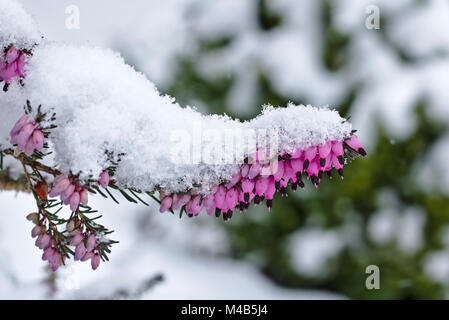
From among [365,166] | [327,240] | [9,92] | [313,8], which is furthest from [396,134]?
[9,92]

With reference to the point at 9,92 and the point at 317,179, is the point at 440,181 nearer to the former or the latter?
the point at 317,179

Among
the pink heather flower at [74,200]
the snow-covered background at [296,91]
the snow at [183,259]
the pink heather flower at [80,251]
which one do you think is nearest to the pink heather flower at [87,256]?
the pink heather flower at [80,251]

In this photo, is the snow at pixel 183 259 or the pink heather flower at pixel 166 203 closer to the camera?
the pink heather flower at pixel 166 203

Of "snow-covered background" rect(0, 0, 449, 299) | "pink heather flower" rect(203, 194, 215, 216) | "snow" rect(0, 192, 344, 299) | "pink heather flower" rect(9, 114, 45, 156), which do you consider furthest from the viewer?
"snow-covered background" rect(0, 0, 449, 299)

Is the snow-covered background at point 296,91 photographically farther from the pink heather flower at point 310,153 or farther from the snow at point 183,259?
the pink heather flower at point 310,153

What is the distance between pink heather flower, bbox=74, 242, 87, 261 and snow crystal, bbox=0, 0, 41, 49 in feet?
1.11

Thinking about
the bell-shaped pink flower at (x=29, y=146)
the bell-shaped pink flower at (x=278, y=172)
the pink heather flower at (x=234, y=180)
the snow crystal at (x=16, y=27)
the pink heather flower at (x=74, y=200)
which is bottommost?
the pink heather flower at (x=74, y=200)

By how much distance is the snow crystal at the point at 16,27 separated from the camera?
2.52 ft

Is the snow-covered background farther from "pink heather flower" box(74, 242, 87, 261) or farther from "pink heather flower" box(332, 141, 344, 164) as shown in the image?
"pink heather flower" box(332, 141, 344, 164)

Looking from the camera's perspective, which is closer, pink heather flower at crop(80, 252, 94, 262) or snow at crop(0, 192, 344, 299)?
pink heather flower at crop(80, 252, 94, 262)

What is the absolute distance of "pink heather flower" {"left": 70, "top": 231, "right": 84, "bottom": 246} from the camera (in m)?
0.79

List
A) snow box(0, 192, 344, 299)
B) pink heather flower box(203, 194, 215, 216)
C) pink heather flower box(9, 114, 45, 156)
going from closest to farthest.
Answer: pink heather flower box(9, 114, 45, 156) < pink heather flower box(203, 194, 215, 216) < snow box(0, 192, 344, 299)

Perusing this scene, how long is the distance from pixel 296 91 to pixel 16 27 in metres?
2.82

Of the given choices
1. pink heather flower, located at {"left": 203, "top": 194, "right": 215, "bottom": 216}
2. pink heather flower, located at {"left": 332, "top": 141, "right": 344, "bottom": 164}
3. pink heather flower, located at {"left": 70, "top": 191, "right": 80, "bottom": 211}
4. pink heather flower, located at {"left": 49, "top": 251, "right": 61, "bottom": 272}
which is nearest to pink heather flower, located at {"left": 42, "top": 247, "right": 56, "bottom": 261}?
pink heather flower, located at {"left": 49, "top": 251, "right": 61, "bottom": 272}
